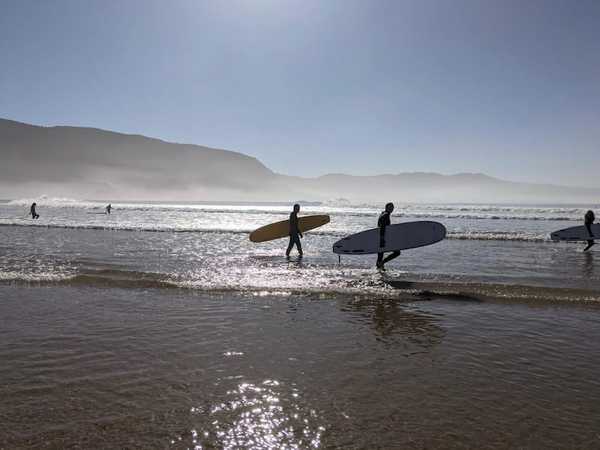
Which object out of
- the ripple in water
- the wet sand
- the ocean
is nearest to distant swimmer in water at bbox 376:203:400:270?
the ocean

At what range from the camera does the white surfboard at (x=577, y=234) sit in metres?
20.5

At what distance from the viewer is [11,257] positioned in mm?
15031

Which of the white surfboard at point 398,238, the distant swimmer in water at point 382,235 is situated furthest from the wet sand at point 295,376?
the white surfboard at point 398,238

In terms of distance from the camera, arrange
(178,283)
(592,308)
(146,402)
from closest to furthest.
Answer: (146,402), (592,308), (178,283)

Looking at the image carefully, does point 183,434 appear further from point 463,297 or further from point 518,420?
point 463,297

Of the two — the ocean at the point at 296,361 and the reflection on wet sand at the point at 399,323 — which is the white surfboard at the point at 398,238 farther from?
the reflection on wet sand at the point at 399,323

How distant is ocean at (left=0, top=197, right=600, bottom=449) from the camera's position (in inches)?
Answer: 145

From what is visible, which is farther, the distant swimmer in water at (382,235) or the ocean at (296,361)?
the distant swimmer in water at (382,235)

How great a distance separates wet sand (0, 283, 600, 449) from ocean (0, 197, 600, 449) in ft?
0.08

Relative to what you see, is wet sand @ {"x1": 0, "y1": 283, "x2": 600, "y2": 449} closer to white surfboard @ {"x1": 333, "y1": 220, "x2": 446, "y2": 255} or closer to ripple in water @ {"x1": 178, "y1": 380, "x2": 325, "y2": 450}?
ripple in water @ {"x1": 178, "y1": 380, "x2": 325, "y2": 450}

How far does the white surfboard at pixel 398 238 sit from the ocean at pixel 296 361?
282 cm

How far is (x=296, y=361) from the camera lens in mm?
5344

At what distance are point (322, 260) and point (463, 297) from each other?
6.86 metres

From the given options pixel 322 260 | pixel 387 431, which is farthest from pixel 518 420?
pixel 322 260
